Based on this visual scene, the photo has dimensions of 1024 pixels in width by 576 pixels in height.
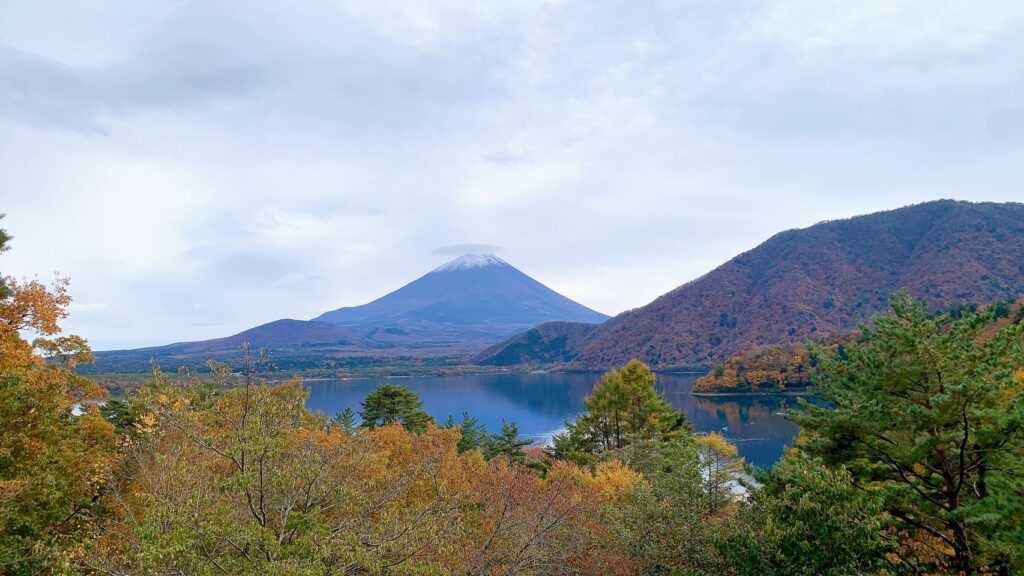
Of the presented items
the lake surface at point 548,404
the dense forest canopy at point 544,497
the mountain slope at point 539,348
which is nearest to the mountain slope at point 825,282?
the mountain slope at point 539,348

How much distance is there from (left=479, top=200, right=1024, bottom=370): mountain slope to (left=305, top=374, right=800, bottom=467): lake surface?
25.2 m

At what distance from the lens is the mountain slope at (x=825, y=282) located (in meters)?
121

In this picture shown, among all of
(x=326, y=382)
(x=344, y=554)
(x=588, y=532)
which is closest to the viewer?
(x=344, y=554)

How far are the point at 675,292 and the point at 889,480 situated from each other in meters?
164

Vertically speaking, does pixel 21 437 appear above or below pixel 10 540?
above

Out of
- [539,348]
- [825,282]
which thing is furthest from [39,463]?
[539,348]

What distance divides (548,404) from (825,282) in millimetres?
108667

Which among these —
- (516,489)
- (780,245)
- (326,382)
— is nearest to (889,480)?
(516,489)

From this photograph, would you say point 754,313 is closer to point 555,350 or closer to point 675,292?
point 675,292

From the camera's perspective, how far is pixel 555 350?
606 ft

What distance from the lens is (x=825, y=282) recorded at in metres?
147

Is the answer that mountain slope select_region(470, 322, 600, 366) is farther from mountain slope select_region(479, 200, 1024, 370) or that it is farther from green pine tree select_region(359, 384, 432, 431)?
green pine tree select_region(359, 384, 432, 431)

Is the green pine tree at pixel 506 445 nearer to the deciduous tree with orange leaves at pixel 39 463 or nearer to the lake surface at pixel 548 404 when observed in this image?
the lake surface at pixel 548 404

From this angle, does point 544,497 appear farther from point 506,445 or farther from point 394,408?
point 394,408
